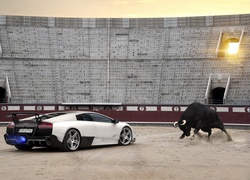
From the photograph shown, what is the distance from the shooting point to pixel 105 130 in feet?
49.4

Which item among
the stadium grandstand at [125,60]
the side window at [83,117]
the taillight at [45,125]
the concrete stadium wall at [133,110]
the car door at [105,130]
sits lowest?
the concrete stadium wall at [133,110]

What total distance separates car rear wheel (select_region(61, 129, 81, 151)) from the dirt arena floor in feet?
0.96

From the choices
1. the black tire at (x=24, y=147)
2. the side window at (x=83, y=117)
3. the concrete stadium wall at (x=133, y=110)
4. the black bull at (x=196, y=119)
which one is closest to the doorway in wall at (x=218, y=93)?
the concrete stadium wall at (x=133, y=110)

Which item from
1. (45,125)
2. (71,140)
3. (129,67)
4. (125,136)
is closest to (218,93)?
(129,67)

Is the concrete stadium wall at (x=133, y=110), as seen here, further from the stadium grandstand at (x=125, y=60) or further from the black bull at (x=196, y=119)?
the black bull at (x=196, y=119)

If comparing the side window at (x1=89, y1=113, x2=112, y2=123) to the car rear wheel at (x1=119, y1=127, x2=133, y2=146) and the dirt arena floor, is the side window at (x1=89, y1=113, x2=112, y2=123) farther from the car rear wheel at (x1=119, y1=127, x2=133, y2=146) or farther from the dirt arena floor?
the dirt arena floor

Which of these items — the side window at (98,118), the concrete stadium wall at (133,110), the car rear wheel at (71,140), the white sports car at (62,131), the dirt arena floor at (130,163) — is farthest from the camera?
the concrete stadium wall at (133,110)

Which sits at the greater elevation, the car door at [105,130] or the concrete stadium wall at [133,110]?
the car door at [105,130]

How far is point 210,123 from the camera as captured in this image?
60.9 feet

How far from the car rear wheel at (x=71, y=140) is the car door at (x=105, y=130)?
87cm

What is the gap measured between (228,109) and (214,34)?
14.3m

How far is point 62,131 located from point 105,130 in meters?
2.06

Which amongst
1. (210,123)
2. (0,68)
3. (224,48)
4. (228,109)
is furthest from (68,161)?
(224,48)

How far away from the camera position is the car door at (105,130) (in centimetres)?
1484
